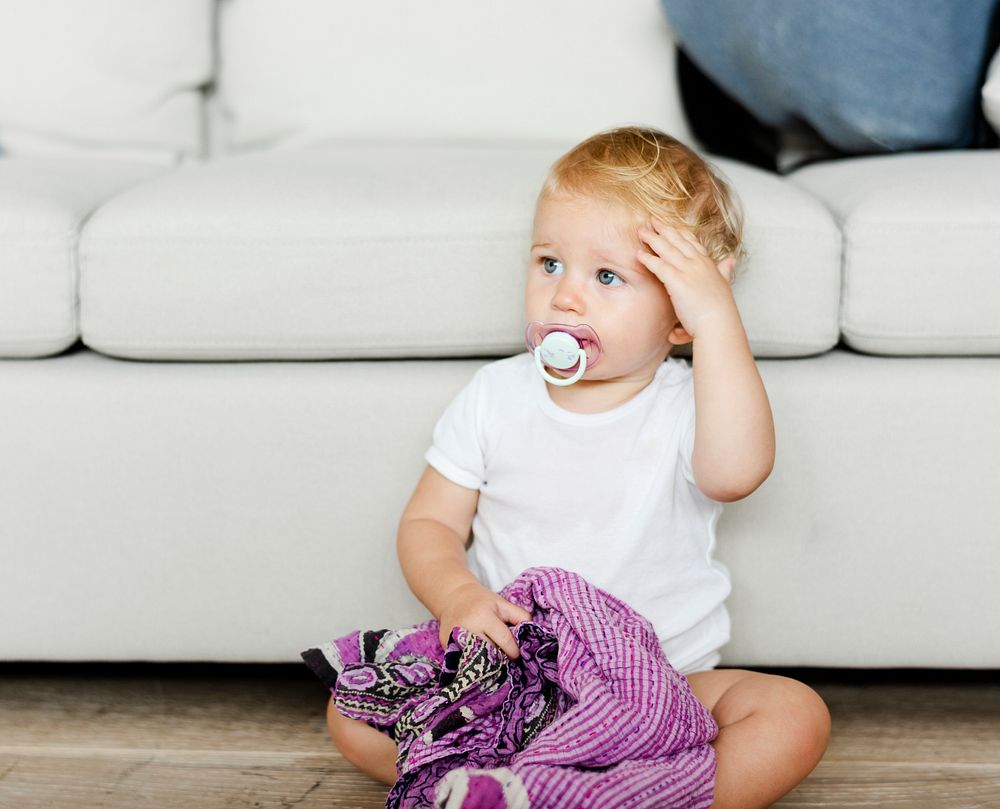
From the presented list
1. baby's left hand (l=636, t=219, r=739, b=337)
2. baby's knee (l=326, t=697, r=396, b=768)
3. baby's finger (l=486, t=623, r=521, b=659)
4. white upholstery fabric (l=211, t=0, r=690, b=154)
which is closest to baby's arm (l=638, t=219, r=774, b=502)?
baby's left hand (l=636, t=219, r=739, b=337)

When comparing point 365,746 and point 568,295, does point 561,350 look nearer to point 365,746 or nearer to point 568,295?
point 568,295

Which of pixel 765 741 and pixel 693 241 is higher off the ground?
pixel 693 241

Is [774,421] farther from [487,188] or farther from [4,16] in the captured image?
[4,16]

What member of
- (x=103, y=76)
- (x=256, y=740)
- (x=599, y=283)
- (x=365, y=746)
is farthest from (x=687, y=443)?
(x=103, y=76)

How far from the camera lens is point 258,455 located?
97cm

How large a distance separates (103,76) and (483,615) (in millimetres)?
1058

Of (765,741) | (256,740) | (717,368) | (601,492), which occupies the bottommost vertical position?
(256,740)

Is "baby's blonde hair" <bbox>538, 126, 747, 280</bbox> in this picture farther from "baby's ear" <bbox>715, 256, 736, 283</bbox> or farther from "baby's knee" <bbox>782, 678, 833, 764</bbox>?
"baby's knee" <bbox>782, 678, 833, 764</bbox>

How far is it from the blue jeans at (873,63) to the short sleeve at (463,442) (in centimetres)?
57

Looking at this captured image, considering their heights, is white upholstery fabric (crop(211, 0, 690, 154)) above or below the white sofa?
above

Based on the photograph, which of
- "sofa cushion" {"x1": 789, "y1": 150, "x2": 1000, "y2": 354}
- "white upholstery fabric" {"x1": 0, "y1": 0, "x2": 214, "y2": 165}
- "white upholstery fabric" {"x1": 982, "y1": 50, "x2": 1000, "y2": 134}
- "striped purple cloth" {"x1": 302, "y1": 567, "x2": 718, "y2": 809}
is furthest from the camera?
"white upholstery fabric" {"x1": 0, "y1": 0, "x2": 214, "y2": 165}

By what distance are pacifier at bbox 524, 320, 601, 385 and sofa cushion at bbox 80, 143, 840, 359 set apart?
3.7 inches

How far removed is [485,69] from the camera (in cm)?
146

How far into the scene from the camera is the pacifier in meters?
0.84
